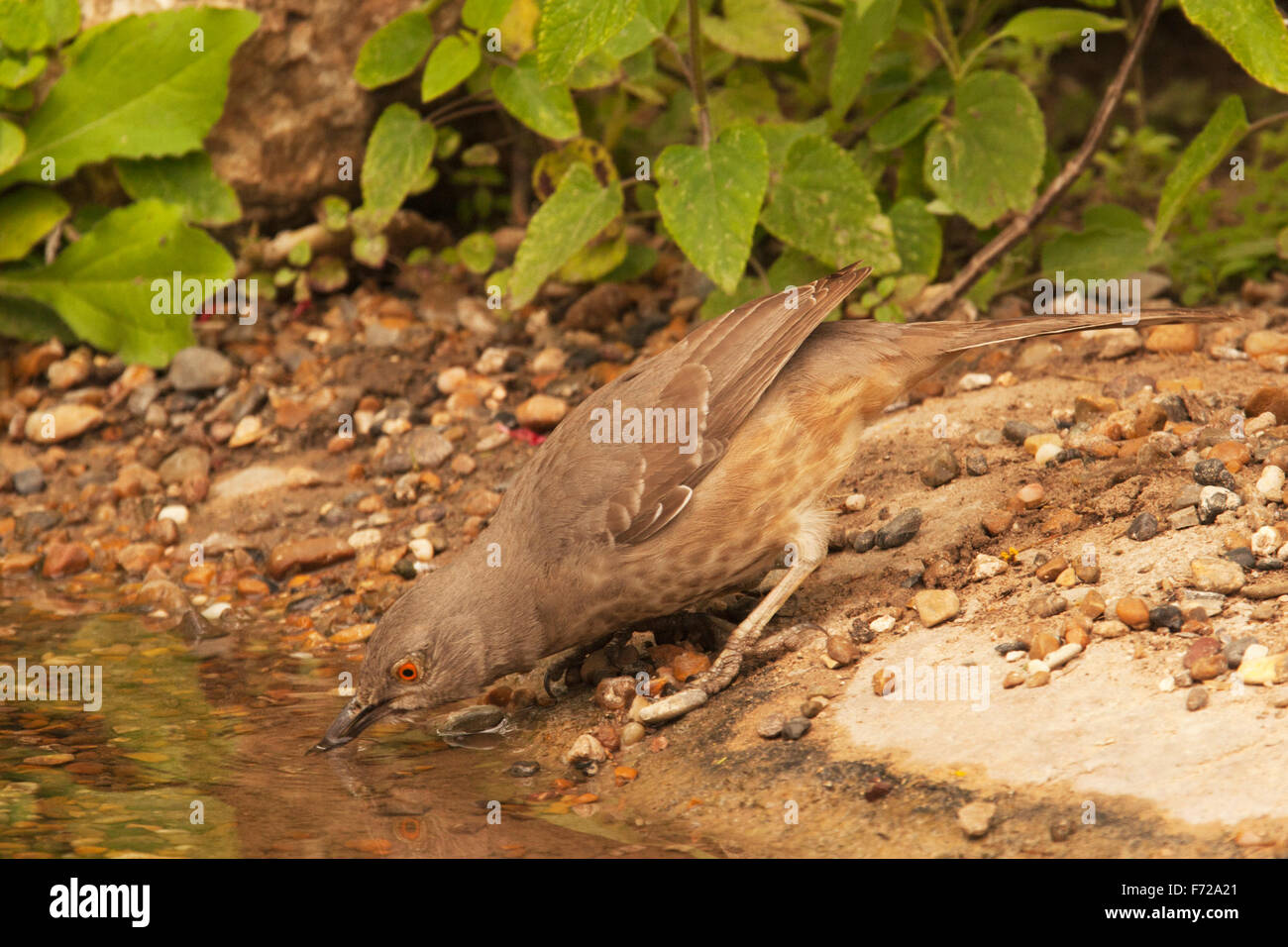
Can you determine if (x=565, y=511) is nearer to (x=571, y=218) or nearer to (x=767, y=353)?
(x=767, y=353)

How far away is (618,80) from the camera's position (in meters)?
6.95

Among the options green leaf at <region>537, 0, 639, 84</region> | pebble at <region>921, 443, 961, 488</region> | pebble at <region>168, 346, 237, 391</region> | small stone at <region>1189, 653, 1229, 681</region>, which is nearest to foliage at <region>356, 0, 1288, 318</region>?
green leaf at <region>537, 0, 639, 84</region>

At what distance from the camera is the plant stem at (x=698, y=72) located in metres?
5.78

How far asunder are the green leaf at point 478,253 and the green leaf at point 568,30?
7.97 feet

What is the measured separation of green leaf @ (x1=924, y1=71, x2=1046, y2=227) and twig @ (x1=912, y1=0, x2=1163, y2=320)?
10cm

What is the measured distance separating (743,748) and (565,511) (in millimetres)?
1110

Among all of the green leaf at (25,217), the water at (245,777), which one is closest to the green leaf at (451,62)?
the green leaf at (25,217)

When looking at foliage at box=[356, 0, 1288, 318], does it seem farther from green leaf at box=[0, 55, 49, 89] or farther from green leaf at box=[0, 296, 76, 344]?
green leaf at box=[0, 296, 76, 344]

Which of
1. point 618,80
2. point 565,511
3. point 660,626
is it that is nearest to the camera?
point 565,511

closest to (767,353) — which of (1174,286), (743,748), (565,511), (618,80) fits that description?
(565,511)

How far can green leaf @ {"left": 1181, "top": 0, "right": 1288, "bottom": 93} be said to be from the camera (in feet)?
16.1

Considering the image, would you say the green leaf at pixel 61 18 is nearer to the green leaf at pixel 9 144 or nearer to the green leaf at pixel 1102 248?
the green leaf at pixel 9 144

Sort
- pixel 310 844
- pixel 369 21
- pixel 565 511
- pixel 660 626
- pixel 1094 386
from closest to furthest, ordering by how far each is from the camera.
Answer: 1. pixel 310 844
2. pixel 565 511
3. pixel 660 626
4. pixel 1094 386
5. pixel 369 21

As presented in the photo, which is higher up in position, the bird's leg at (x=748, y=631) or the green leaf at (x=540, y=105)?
the green leaf at (x=540, y=105)
